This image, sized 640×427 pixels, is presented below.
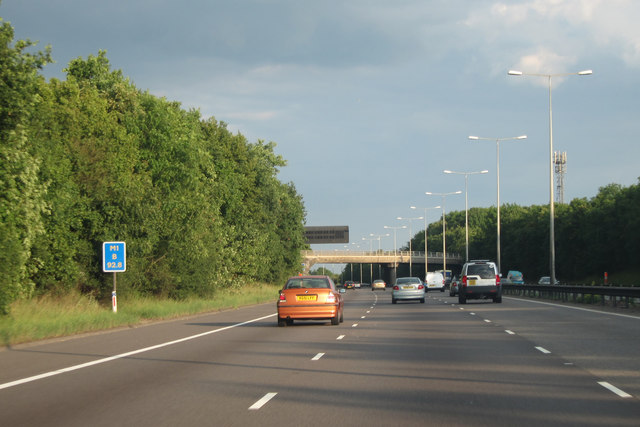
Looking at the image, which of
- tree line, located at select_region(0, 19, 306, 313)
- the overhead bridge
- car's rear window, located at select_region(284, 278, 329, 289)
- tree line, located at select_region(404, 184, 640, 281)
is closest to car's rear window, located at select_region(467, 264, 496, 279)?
tree line, located at select_region(0, 19, 306, 313)

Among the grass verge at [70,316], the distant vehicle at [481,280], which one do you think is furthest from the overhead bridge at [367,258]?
the grass verge at [70,316]

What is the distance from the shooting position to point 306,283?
27438 mm

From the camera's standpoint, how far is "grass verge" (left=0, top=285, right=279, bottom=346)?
22.1m

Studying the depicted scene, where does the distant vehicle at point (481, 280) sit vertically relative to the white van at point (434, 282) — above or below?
above

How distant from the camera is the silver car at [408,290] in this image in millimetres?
50394

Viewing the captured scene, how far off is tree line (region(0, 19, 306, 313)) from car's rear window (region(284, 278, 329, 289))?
8.04 metres

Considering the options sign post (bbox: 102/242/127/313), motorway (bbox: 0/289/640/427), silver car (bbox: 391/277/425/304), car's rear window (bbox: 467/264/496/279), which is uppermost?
sign post (bbox: 102/242/127/313)

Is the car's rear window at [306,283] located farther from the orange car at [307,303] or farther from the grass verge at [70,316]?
the grass verge at [70,316]

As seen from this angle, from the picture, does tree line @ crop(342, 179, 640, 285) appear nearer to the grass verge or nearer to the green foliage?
the grass verge

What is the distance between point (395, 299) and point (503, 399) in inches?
1585

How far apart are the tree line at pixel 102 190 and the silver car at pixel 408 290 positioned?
10864mm

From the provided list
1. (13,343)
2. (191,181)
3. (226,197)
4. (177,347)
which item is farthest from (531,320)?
(226,197)

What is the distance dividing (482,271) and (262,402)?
36.1 meters

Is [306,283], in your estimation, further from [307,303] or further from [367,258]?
[367,258]
